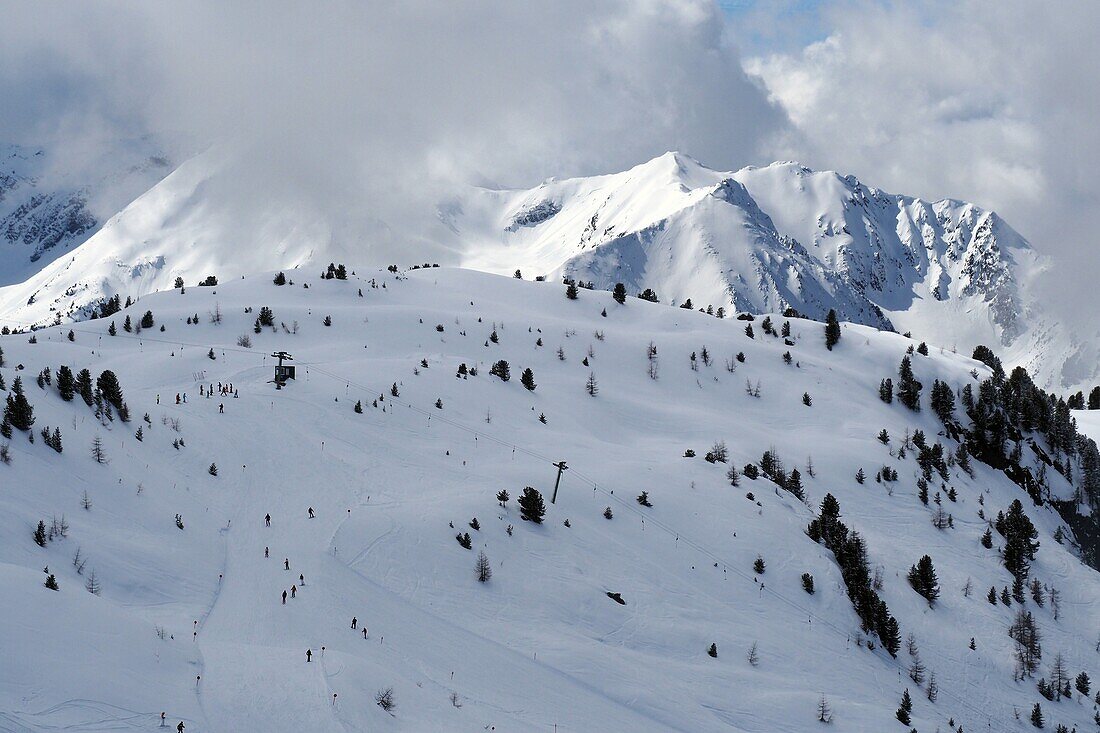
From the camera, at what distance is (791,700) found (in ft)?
135

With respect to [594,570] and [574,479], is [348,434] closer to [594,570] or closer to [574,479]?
[574,479]

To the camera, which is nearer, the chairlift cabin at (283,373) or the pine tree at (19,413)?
the pine tree at (19,413)

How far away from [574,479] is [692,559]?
10.8m

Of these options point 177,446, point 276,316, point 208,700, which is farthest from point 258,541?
point 276,316

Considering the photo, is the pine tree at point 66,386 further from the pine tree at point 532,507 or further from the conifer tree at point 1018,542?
the conifer tree at point 1018,542

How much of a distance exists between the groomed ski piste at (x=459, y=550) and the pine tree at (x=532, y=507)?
1.70ft

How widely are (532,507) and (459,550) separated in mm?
7287

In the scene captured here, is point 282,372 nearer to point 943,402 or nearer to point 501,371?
point 501,371

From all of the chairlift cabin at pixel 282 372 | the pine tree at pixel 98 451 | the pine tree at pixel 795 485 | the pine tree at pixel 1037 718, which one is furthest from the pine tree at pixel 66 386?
the pine tree at pixel 1037 718

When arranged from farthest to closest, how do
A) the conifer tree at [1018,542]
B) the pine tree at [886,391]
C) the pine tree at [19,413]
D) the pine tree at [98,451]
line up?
the pine tree at [886,391], the conifer tree at [1018,542], the pine tree at [98,451], the pine tree at [19,413]

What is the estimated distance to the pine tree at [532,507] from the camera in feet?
169

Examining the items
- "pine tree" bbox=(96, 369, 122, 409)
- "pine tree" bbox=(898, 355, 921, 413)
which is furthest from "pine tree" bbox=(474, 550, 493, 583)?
"pine tree" bbox=(898, 355, 921, 413)

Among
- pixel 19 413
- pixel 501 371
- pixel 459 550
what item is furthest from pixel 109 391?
pixel 501 371

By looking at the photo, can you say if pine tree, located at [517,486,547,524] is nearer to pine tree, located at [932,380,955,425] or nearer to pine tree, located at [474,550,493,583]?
pine tree, located at [474,550,493,583]
